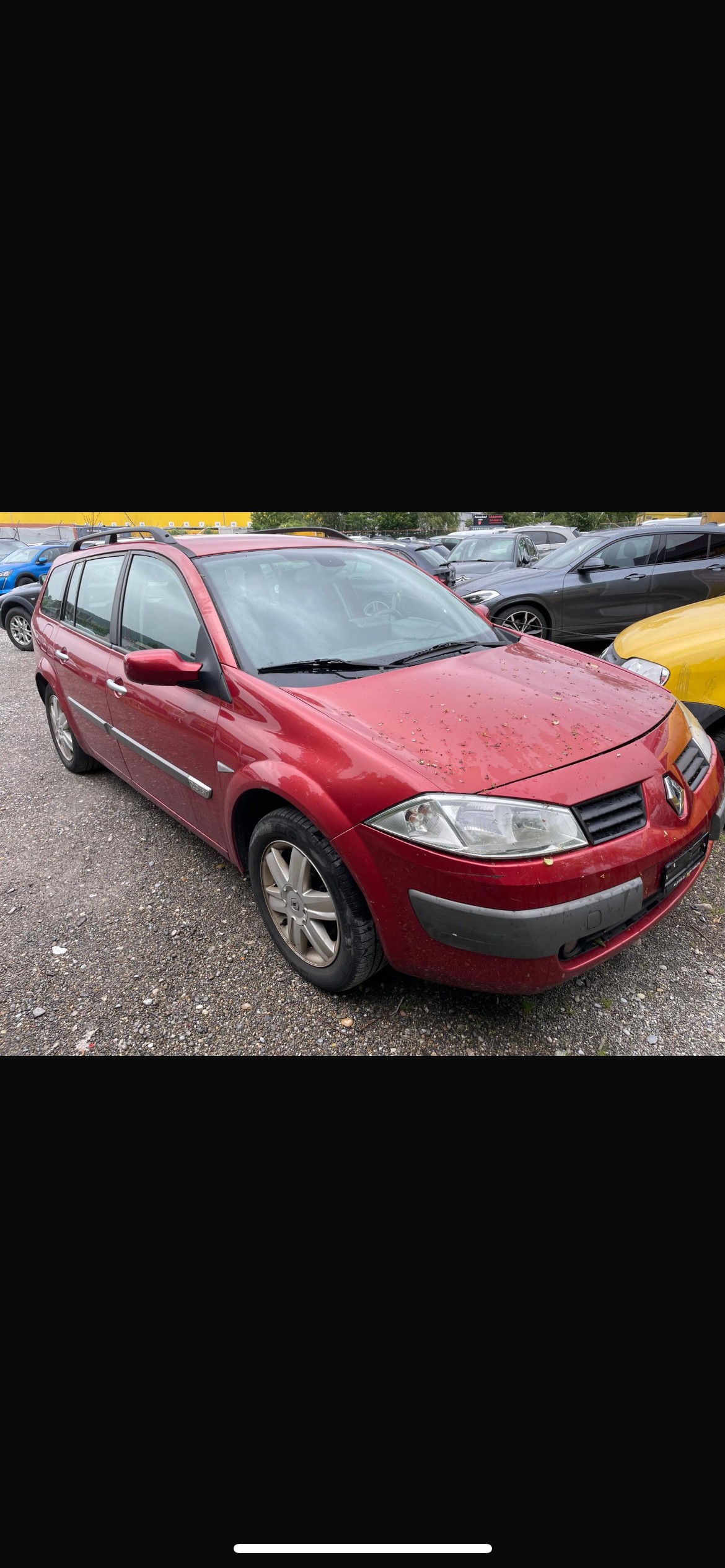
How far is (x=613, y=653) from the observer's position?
14.5 feet

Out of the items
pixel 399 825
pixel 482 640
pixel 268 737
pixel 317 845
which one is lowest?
pixel 317 845

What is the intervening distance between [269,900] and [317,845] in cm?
54

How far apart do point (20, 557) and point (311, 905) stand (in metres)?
15.5

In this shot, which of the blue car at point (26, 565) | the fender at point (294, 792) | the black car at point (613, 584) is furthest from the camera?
the blue car at point (26, 565)

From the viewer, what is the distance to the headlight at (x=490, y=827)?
6.76ft

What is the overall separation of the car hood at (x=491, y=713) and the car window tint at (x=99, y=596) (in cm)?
188

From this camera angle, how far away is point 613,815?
7.32ft

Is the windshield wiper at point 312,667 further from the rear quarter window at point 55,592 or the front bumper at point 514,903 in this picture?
the rear quarter window at point 55,592

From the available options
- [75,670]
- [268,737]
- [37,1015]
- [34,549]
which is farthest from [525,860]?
[34,549]

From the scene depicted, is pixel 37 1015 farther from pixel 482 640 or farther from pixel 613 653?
pixel 613 653

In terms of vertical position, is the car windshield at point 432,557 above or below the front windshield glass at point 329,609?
above

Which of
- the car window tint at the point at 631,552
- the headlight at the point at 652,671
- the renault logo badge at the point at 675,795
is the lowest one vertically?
the renault logo badge at the point at 675,795

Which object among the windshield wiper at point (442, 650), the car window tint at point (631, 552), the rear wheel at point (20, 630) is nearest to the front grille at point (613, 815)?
the windshield wiper at point (442, 650)

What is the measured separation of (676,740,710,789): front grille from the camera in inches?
102
